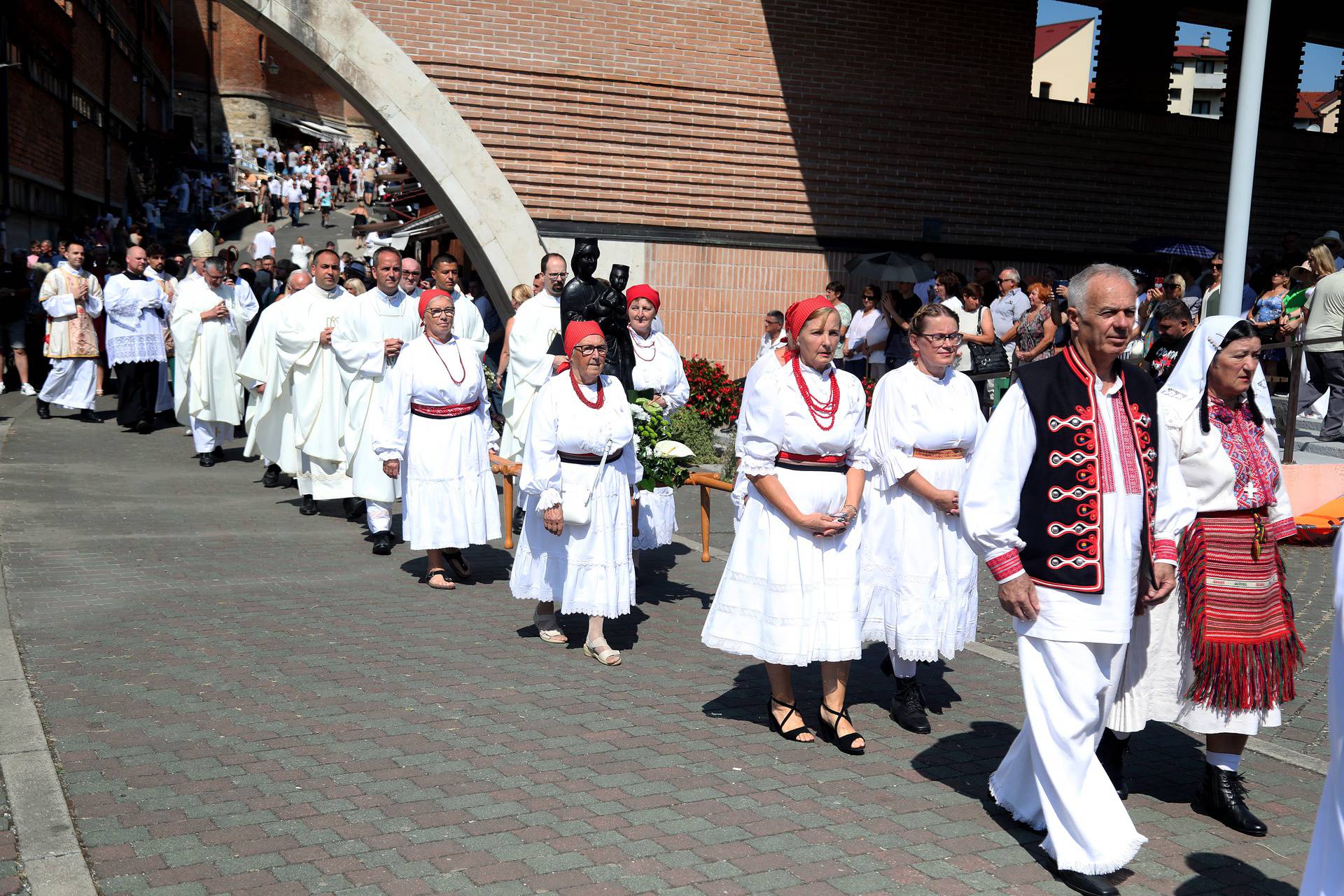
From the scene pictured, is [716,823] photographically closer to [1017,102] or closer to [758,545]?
[758,545]

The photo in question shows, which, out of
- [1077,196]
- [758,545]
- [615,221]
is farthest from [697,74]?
[758,545]

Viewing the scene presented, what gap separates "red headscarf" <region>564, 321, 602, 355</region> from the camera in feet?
23.7

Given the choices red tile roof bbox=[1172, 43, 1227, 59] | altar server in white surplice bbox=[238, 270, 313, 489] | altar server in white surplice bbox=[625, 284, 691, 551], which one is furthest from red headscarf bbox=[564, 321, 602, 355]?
red tile roof bbox=[1172, 43, 1227, 59]

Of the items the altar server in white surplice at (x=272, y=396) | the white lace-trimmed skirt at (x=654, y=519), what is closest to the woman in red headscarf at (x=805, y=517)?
the white lace-trimmed skirt at (x=654, y=519)

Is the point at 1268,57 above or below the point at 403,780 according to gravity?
above

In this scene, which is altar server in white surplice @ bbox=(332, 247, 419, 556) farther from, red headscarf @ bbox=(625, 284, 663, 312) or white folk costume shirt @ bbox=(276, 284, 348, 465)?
red headscarf @ bbox=(625, 284, 663, 312)

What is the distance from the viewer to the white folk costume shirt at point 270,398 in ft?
40.6

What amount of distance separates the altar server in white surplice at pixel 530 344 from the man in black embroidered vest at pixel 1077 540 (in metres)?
5.88

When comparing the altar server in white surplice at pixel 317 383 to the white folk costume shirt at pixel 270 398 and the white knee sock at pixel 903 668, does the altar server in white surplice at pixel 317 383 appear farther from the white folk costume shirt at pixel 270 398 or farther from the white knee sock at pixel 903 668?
the white knee sock at pixel 903 668

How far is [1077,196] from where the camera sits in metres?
19.5

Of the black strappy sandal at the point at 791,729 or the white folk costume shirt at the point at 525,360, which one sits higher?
the white folk costume shirt at the point at 525,360

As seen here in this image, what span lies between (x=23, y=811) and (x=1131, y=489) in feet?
13.6

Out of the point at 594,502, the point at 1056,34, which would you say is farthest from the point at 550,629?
the point at 1056,34

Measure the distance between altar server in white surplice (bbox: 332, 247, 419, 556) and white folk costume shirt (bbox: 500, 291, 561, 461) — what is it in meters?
0.91
